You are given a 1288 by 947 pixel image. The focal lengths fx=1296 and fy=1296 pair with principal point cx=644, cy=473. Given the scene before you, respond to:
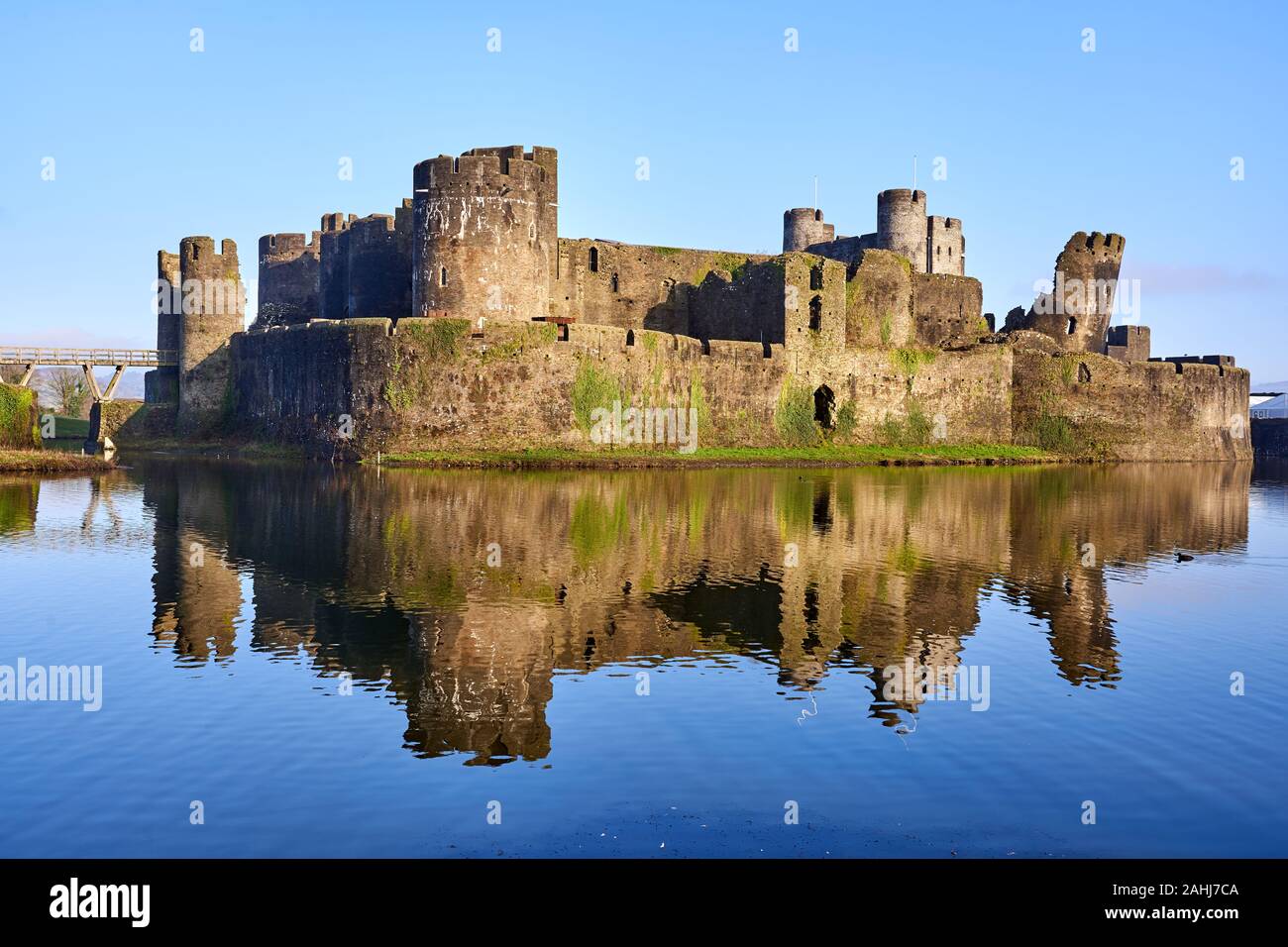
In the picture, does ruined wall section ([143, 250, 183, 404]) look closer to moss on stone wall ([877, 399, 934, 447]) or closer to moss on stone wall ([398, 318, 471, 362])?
moss on stone wall ([398, 318, 471, 362])

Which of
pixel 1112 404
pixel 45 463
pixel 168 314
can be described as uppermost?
pixel 168 314

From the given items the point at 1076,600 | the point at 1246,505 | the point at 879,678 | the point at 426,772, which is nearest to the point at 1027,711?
the point at 879,678

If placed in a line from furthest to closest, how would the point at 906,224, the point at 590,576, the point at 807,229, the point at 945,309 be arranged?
the point at 807,229 < the point at 906,224 < the point at 945,309 < the point at 590,576

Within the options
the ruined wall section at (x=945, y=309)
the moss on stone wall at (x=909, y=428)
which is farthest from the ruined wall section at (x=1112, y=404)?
the moss on stone wall at (x=909, y=428)

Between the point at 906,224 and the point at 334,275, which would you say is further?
the point at 906,224

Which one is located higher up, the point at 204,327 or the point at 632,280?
the point at 632,280

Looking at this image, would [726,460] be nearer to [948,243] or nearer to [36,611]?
[948,243]

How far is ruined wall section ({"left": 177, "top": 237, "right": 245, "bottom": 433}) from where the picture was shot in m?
59.9

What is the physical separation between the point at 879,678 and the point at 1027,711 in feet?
6.17

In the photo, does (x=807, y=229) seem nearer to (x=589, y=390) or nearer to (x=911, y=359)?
(x=911, y=359)

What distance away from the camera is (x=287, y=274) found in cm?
7094

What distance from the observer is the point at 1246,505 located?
40.2 m

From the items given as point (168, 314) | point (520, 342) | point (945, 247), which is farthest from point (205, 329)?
point (945, 247)

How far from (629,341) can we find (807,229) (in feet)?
109
